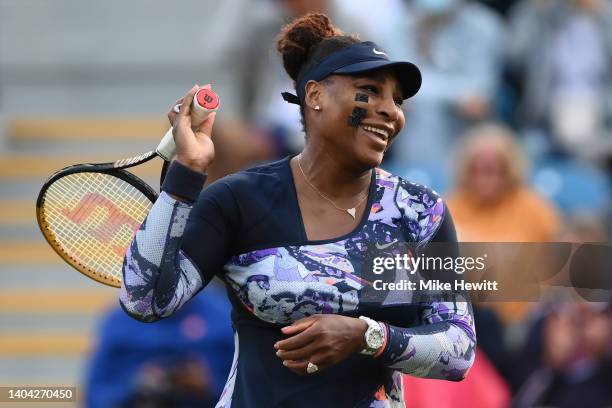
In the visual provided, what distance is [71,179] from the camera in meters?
3.33

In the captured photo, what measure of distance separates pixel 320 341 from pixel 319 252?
9.5 inches

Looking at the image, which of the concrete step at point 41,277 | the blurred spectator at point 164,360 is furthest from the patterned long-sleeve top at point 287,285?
the concrete step at point 41,277

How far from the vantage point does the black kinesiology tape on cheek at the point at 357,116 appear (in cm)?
327

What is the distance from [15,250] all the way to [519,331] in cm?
356

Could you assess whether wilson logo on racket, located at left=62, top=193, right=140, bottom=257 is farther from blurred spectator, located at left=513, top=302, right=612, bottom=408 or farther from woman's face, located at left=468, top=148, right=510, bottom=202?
woman's face, located at left=468, top=148, right=510, bottom=202

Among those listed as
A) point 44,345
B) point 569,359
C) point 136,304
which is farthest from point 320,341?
point 44,345

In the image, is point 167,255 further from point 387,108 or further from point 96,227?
point 387,108

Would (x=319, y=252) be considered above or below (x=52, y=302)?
above

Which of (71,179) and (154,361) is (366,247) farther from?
(154,361)

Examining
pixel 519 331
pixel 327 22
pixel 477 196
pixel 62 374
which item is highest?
pixel 327 22

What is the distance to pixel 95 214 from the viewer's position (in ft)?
11.2

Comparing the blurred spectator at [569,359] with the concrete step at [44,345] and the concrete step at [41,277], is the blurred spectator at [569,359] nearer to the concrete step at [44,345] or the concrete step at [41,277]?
the concrete step at [44,345]

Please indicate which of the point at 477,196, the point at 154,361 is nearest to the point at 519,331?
the point at 477,196

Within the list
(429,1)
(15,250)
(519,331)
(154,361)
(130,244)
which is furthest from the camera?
(15,250)
